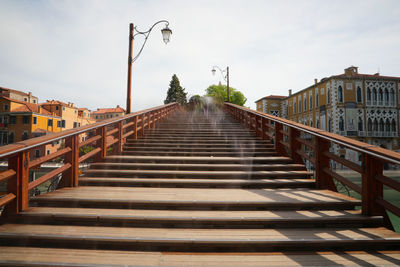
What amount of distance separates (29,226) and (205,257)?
252 centimetres

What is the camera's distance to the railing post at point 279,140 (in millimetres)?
5879

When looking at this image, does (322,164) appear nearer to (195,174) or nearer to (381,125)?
(195,174)

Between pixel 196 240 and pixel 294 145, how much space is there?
3869 millimetres

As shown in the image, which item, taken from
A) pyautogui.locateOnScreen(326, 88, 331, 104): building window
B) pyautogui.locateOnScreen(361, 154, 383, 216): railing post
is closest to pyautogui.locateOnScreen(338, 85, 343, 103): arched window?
pyautogui.locateOnScreen(326, 88, 331, 104): building window

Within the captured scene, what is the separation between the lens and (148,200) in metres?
3.31

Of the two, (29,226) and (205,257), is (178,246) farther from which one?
(29,226)

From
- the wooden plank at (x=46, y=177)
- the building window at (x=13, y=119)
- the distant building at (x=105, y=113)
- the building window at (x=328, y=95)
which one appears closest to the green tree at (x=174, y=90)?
the distant building at (x=105, y=113)

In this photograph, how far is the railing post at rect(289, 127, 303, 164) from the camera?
5165mm

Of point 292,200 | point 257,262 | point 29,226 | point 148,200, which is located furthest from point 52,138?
point 292,200

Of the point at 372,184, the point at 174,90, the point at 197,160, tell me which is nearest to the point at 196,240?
the point at 372,184

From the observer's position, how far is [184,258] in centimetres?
238

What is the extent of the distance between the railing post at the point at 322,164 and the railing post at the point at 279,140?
1690 mm

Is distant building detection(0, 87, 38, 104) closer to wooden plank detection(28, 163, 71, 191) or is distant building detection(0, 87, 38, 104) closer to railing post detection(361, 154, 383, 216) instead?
wooden plank detection(28, 163, 71, 191)

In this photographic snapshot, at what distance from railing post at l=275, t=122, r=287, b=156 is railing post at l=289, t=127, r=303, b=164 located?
50cm
